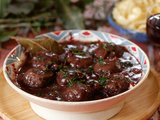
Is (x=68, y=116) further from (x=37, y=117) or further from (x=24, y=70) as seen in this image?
(x=24, y=70)

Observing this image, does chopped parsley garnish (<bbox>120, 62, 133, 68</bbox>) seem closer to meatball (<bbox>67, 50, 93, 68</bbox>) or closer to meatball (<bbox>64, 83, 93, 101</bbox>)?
meatball (<bbox>67, 50, 93, 68</bbox>)

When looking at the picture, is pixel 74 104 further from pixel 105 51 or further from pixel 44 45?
pixel 44 45

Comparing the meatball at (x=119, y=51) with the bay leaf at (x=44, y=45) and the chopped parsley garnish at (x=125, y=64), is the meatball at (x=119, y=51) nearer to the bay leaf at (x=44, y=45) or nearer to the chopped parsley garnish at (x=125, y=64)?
the chopped parsley garnish at (x=125, y=64)

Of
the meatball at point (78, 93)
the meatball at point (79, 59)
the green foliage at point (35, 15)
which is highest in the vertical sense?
the meatball at point (78, 93)

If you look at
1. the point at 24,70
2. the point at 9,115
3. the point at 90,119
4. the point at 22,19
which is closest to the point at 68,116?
the point at 90,119

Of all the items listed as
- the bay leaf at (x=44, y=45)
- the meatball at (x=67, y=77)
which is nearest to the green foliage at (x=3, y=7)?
the bay leaf at (x=44, y=45)

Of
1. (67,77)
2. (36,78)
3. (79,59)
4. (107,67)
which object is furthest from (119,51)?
(36,78)
